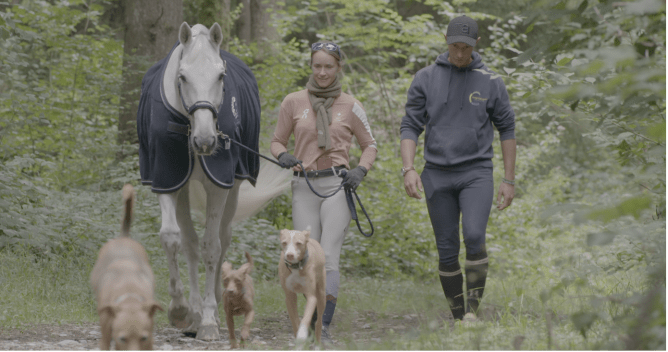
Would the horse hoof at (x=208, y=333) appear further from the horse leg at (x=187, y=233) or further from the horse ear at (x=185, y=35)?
the horse ear at (x=185, y=35)

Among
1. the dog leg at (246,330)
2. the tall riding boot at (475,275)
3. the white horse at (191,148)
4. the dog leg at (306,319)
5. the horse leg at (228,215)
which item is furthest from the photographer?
the horse leg at (228,215)

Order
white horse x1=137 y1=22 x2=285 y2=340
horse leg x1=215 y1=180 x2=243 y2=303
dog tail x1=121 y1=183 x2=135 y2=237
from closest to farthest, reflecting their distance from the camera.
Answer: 1. dog tail x1=121 y1=183 x2=135 y2=237
2. white horse x1=137 y1=22 x2=285 y2=340
3. horse leg x1=215 y1=180 x2=243 y2=303

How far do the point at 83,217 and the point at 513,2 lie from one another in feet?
37.9

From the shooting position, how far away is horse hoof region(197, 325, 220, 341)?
4.70 meters

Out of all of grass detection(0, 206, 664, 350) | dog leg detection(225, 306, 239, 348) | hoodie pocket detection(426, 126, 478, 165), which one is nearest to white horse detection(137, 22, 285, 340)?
grass detection(0, 206, 664, 350)

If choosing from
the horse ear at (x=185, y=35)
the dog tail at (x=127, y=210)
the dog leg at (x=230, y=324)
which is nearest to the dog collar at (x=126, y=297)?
the dog tail at (x=127, y=210)

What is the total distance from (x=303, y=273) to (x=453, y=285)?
1495 millimetres

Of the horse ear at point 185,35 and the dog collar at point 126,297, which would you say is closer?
the dog collar at point 126,297

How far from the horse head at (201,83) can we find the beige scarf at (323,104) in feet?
2.21

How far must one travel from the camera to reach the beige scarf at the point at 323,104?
4.65 meters

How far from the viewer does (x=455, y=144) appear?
15.4ft

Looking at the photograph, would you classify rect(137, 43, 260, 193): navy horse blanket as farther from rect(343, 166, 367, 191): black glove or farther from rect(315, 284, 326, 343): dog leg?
rect(315, 284, 326, 343): dog leg

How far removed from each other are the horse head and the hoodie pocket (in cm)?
161

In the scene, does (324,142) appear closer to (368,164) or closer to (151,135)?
(368,164)
